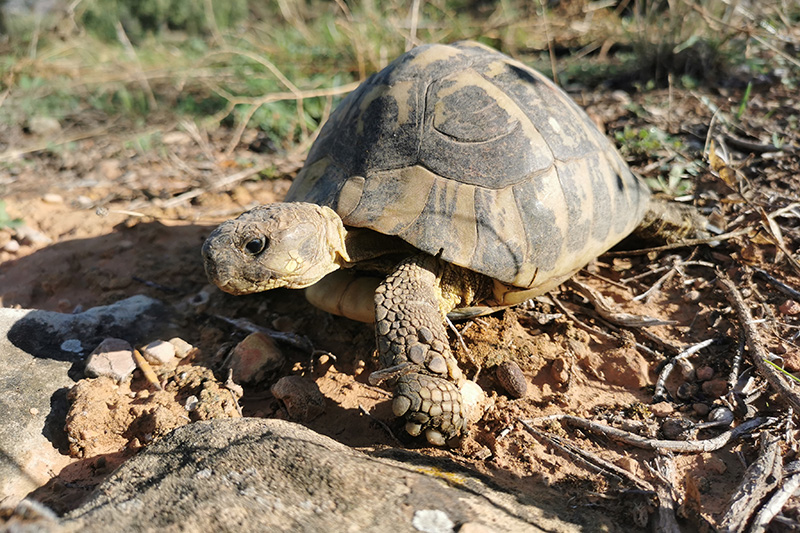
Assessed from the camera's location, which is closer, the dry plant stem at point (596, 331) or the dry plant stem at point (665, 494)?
the dry plant stem at point (665, 494)

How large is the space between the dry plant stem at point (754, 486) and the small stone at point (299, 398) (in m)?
1.47

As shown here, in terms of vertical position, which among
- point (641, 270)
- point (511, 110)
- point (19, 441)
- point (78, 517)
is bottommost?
point (641, 270)

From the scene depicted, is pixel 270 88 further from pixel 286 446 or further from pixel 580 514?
pixel 580 514

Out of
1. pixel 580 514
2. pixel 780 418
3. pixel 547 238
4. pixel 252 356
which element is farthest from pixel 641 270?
pixel 252 356

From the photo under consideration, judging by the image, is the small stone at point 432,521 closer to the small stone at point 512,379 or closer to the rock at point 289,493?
the rock at point 289,493

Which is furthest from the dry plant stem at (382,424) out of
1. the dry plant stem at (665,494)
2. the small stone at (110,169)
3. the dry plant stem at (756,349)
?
the small stone at (110,169)

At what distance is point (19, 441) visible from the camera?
2143 mm

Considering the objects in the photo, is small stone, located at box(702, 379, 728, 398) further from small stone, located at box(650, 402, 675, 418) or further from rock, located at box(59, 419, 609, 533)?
rock, located at box(59, 419, 609, 533)

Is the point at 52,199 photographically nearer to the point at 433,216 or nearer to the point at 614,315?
the point at 433,216

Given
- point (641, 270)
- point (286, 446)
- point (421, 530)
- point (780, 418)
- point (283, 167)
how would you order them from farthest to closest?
point (283, 167), point (641, 270), point (780, 418), point (286, 446), point (421, 530)

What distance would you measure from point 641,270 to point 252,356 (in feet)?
6.94

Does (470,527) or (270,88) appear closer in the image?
(470,527)

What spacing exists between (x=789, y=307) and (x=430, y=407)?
183 centimetres

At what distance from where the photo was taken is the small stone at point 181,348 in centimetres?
272
